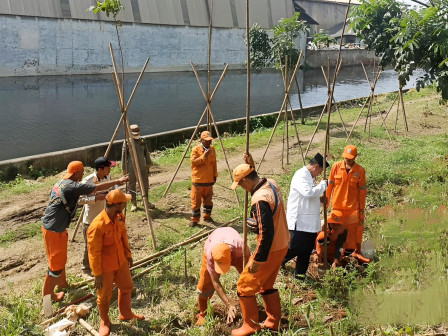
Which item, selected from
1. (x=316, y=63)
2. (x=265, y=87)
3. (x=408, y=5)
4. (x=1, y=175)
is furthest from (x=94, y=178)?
(x=316, y=63)

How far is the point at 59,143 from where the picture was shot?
15398 mm

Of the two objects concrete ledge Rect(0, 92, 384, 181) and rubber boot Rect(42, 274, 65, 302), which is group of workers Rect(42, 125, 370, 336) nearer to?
rubber boot Rect(42, 274, 65, 302)

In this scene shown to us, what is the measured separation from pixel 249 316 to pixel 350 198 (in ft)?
7.40

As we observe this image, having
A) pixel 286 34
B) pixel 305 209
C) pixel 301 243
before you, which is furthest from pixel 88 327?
pixel 286 34

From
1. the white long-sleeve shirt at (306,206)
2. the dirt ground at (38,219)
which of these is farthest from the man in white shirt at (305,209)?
the dirt ground at (38,219)

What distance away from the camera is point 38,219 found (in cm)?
785

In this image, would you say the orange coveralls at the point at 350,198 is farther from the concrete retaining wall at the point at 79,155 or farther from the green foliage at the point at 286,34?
the green foliage at the point at 286,34

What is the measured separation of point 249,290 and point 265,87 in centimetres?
2783

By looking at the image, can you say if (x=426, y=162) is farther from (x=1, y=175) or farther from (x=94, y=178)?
(x=1, y=175)

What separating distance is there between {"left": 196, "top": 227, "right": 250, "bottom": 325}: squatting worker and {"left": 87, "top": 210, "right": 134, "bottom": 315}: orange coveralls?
2.57ft

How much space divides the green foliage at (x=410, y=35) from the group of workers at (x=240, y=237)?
9.44ft

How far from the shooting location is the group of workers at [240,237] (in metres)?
3.99

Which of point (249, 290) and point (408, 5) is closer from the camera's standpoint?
point (249, 290)

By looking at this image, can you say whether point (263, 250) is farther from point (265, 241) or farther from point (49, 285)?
point (49, 285)
